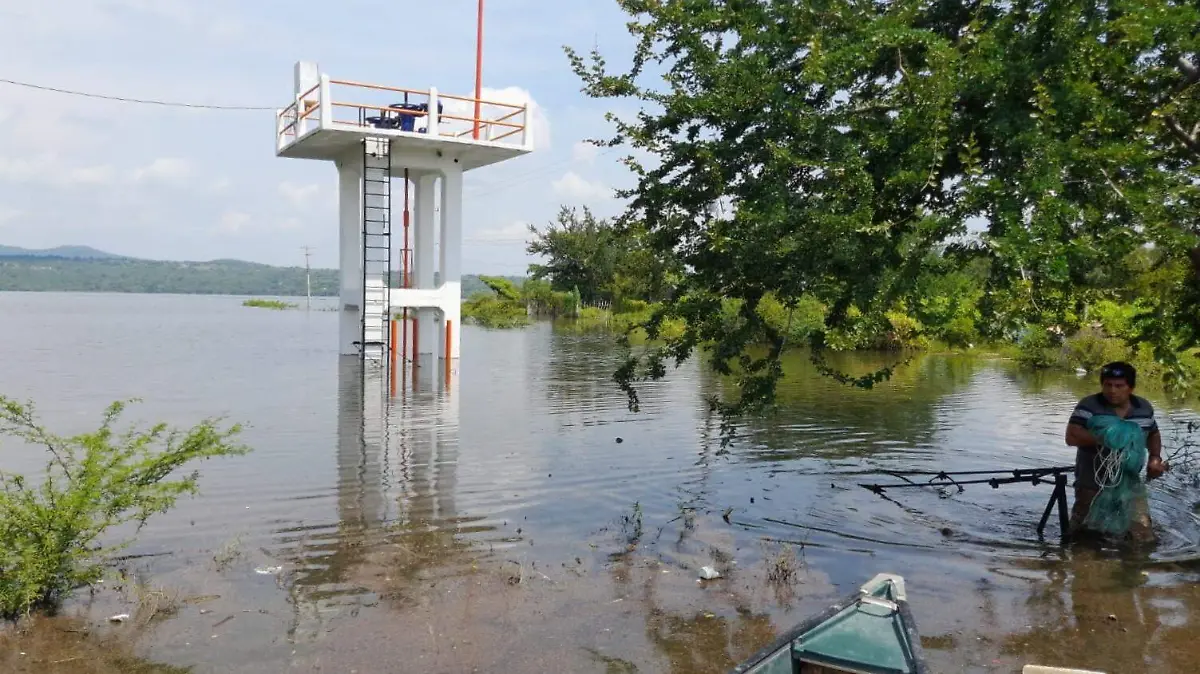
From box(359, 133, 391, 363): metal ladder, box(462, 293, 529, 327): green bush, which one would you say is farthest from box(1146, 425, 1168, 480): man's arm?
box(462, 293, 529, 327): green bush

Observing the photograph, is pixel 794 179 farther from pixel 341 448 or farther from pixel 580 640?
pixel 341 448

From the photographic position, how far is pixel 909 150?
711 centimetres

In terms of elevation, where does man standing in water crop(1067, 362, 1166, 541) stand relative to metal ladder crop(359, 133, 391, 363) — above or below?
below

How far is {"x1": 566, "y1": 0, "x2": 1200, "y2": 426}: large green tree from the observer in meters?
6.54

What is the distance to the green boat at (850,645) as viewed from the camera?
5086 mm

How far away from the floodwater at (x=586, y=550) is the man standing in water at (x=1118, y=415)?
43 cm

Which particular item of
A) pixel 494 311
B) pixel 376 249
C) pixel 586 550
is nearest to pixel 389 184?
pixel 376 249

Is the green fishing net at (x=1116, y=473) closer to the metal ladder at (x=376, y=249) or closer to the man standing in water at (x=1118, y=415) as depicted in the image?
the man standing in water at (x=1118, y=415)

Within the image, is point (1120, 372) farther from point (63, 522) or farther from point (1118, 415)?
point (63, 522)

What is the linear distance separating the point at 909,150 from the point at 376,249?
67.9 ft

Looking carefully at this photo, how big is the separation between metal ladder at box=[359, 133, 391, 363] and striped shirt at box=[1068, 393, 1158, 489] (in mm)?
18630

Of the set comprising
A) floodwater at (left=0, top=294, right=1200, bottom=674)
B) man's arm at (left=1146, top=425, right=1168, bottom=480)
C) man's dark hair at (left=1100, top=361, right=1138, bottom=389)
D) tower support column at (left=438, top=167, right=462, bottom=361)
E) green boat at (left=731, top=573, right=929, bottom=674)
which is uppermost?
tower support column at (left=438, top=167, right=462, bottom=361)

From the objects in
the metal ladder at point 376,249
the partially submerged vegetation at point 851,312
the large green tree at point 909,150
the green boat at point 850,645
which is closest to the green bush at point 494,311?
the partially submerged vegetation at point 851,312

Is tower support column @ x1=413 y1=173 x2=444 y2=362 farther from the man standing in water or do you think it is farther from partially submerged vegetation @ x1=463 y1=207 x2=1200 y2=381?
the man standing in water
